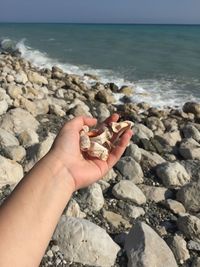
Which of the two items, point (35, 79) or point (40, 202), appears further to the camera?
point (35, 79)

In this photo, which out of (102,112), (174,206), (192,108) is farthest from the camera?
(192,108)

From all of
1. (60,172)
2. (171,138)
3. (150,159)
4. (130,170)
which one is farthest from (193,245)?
(171,138)

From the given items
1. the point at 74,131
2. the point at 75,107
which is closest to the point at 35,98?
the point at 75,107

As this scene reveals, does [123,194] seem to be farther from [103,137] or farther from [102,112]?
[102,112]

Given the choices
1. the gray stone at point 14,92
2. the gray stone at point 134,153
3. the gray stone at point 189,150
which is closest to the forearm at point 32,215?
the gray stone at point 134,153

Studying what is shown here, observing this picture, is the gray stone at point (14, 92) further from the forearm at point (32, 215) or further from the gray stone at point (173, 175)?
the forearm at point (32, 215)
